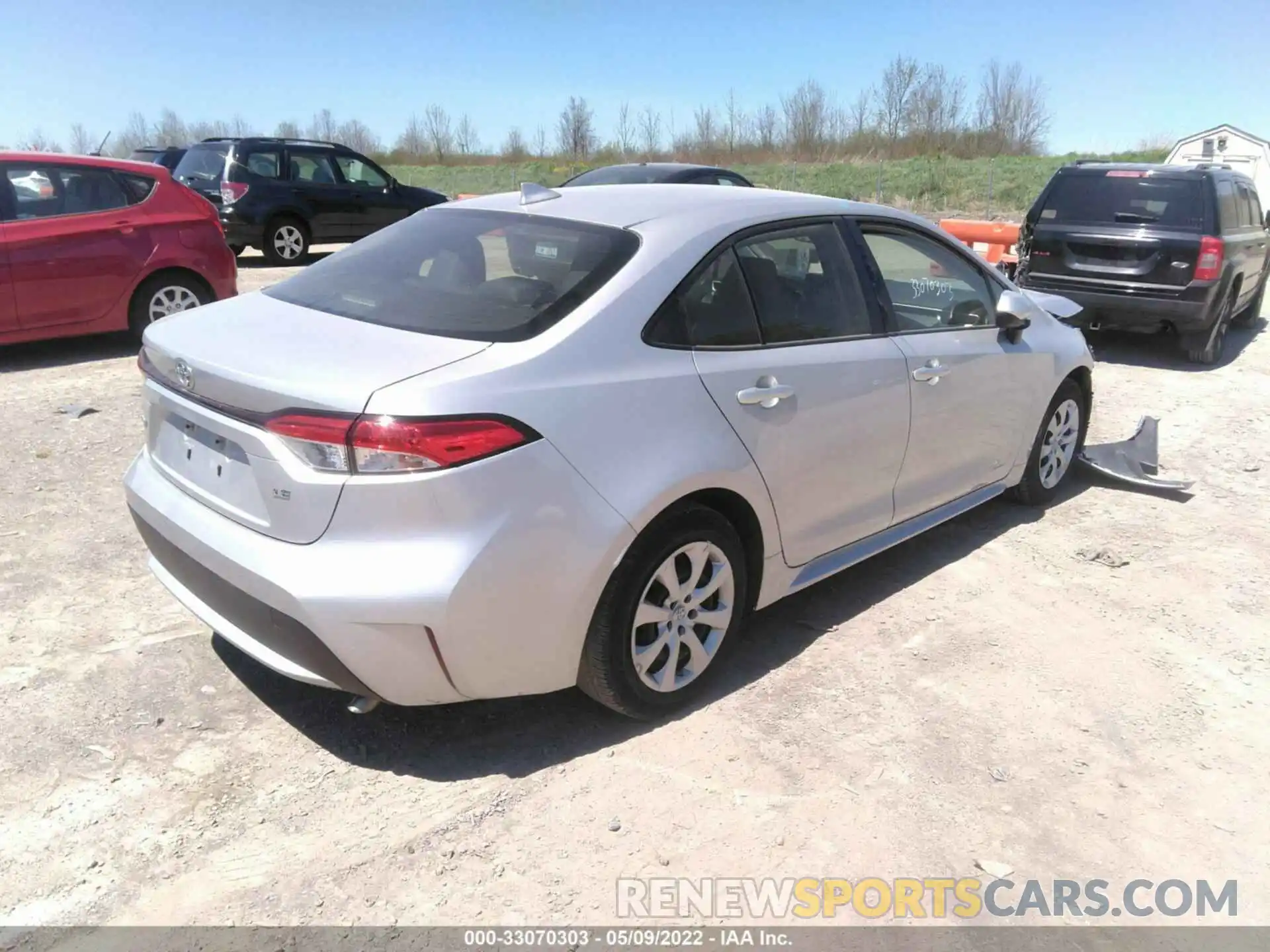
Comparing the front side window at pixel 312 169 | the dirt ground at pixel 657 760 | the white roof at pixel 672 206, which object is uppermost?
the front side window at pixel 312 169

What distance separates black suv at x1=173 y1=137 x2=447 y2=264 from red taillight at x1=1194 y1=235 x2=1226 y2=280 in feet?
33.4

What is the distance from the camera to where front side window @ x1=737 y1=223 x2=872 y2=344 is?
356cm

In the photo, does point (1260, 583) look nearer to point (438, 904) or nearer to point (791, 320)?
point (791, 320)

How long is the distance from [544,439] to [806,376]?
1.22m

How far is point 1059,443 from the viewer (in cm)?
552

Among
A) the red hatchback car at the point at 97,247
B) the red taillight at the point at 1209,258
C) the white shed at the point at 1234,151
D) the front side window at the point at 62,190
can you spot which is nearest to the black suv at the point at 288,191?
the red hatchback car at the point at 97,247

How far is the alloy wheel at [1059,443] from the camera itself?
211 inches

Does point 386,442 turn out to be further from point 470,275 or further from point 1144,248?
point 1144,248

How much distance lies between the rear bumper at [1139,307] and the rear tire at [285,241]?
35.0 feet

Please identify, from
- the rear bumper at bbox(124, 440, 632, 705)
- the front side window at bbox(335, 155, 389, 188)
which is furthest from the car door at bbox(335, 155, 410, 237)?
the rear bumper at bbox(124, 440, 632, 705)

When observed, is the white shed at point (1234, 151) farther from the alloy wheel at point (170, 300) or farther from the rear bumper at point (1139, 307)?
the alloy wheel at point (170, 300)

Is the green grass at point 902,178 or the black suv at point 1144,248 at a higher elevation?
the green grass at point 902,178

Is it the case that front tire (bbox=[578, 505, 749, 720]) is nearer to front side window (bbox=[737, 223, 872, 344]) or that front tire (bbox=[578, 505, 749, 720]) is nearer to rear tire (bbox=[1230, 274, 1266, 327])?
front side window (bbox=[737, 223, 872, 344])

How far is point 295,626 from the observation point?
8.91ft
